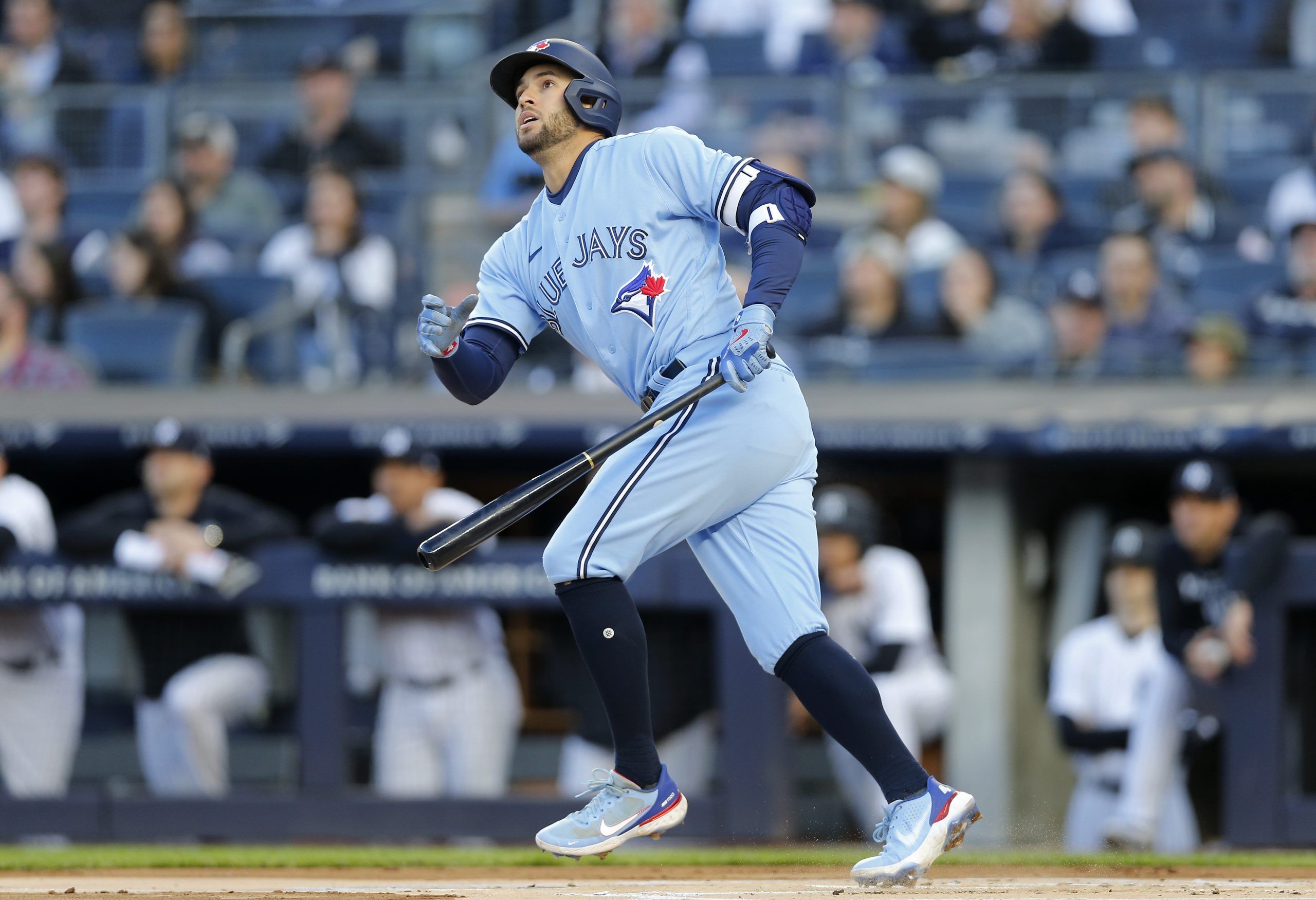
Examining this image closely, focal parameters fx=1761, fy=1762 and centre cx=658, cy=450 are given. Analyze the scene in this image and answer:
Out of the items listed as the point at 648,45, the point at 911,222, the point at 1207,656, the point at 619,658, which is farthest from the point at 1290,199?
the point at 619,658

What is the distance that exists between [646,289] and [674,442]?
0.29 metres

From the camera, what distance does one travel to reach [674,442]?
3258mm

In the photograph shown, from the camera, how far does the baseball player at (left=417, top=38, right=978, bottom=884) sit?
323 cm

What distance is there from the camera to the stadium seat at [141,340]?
285 inches

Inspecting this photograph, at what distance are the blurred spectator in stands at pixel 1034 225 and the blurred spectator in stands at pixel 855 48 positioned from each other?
1081 mm

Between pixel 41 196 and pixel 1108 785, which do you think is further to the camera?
pixel 41 196

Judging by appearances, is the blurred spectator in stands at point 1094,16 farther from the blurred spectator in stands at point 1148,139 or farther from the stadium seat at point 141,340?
the stadium seat at point 141,340

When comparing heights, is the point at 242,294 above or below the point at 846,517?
above

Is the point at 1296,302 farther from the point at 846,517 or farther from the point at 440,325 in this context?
the point at 440,325

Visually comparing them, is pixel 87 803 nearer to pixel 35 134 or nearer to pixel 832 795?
pixel 832 795

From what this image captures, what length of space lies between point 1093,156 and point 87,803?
484 centimetres

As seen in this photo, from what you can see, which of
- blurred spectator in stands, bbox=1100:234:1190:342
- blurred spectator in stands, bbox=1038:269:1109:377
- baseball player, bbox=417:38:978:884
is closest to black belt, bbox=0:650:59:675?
baseball player, bbox=417:38:978:884

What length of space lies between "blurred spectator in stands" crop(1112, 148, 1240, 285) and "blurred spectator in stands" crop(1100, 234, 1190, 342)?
0.80 feet

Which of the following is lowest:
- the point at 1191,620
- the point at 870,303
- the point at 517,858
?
the point at 517,858
